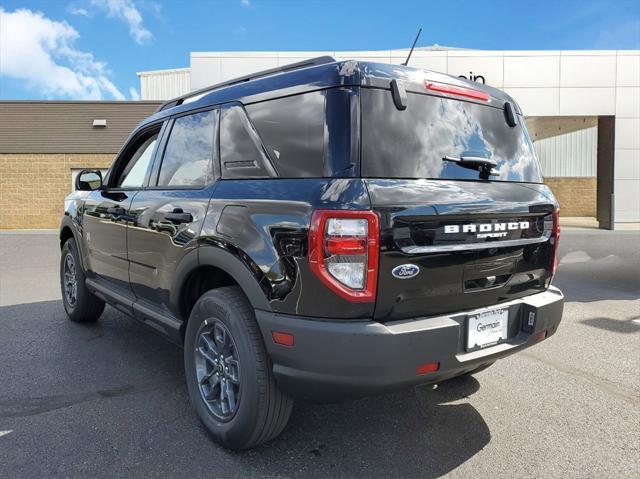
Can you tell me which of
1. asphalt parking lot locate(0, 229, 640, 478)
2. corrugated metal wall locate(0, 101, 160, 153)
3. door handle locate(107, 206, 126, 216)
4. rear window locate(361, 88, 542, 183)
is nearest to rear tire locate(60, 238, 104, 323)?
asphalt parking lot locate(0, 229, 640, 478)

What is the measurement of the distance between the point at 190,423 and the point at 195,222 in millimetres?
1202

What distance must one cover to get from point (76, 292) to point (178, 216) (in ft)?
8.55

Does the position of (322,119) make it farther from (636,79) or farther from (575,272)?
(636,79)

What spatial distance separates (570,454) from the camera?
8.93 feet

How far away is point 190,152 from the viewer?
330 cm

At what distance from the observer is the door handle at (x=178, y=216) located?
300 centimetres

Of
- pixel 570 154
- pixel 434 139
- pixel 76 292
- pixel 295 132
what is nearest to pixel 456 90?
pixel 434 139

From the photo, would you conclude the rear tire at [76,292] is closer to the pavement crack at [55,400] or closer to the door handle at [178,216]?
the pavement crack at [55,400]

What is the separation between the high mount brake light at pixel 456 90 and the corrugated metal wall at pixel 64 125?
54.5ft

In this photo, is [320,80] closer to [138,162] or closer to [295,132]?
[295,132]

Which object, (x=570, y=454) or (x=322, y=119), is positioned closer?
(x=322, y=119)

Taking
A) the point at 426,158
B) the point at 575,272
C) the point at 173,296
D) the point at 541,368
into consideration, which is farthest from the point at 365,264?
the point at 575,272

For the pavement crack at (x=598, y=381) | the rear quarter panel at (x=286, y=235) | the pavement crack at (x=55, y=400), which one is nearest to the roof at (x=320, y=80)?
the rear quarter panel at (x=286, y=235)

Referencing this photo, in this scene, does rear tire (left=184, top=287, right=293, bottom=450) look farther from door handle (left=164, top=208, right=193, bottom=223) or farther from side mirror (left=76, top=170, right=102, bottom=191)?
side mirror (left=76, top=170, right=102, bottom=191)
